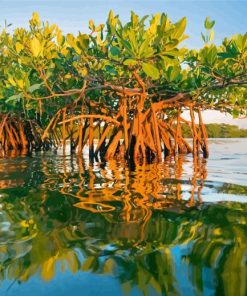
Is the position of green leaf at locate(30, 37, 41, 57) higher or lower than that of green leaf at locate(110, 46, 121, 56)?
higher

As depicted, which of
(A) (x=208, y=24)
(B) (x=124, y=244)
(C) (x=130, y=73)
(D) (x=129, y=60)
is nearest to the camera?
(B) (x=124, y=244)

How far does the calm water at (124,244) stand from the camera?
131cm

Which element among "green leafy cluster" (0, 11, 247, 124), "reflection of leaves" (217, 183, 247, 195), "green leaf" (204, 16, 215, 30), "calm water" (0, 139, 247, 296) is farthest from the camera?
"green leaf" (204, 16, 215, 30)

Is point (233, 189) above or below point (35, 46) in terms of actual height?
below

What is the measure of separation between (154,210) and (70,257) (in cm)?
107

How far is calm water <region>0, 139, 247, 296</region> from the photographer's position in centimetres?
131

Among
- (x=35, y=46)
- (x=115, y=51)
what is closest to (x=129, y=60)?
(x=115, y=51)

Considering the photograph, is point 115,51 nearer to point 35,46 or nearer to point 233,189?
point 35,46

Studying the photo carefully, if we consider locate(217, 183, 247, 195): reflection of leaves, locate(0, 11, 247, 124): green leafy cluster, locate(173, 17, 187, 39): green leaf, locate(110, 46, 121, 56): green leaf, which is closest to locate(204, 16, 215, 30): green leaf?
locate(0, 11, 247, 124): green leafy cluster

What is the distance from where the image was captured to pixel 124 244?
5.79ft

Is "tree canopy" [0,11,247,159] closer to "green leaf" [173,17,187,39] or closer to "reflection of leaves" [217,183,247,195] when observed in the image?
"green leaf" [173,17,187,39]

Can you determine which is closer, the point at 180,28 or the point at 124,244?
the point at 124,244

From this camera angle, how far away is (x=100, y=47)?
7.12 metres

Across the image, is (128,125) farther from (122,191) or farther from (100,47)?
(122,191)
